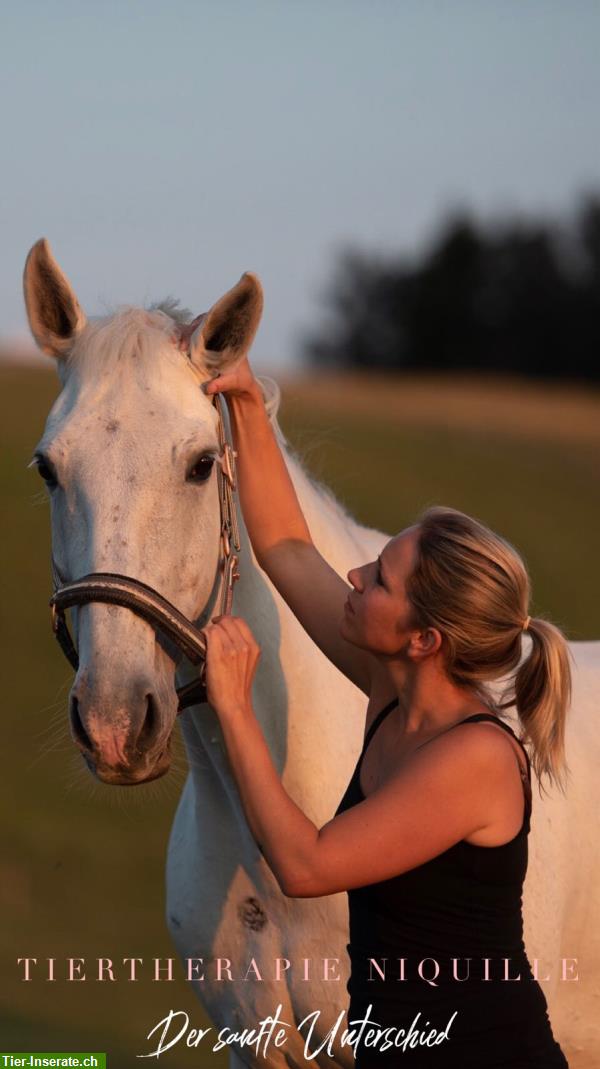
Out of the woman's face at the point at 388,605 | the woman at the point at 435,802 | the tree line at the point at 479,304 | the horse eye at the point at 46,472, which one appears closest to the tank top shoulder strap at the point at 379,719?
the woman at the point at 435,802

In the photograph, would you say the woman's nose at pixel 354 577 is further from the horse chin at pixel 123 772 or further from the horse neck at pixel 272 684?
the horse neck at pixel 272 684

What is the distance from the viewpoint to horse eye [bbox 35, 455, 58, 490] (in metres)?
3.20

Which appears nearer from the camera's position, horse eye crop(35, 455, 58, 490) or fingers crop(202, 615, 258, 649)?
fingers crop(202, 615, 258, 649)

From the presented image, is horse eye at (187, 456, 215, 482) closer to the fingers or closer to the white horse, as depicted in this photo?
the white horse

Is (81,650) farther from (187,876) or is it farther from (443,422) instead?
(443,422)

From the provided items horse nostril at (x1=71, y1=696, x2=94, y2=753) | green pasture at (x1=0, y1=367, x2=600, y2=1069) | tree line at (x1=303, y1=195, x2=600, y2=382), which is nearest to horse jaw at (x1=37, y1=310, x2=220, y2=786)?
horse nostril at (x1=71, y1=696, x2=94, y2=753)

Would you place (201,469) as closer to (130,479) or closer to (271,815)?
(130,479)

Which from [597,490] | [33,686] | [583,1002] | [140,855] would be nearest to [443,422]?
[597,490]

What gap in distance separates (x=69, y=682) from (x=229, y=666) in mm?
2024

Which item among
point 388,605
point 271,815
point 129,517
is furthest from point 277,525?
point 271,815

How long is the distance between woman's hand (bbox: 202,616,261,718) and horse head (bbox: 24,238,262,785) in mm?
149

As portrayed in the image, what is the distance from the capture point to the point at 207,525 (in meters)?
3.31

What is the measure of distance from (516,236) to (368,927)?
50901 mm

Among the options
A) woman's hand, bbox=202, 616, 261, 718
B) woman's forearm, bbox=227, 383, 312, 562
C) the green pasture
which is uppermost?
woman's forearm, bbox=227, 383, 312, 562
